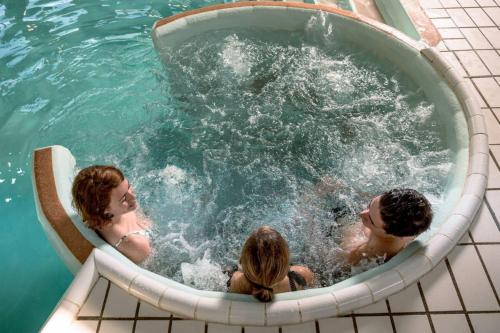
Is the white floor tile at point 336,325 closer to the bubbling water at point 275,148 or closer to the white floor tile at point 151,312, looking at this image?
the bubbling water at point 275,148

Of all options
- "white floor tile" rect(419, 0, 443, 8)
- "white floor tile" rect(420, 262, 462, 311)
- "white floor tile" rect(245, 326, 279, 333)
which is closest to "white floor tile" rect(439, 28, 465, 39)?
"white floor tile" rect(419, 0, 443, 8)

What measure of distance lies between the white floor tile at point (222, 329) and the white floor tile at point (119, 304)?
38cm

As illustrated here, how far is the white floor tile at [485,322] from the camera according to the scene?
192 centimetres

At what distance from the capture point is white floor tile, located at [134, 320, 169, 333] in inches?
73.7

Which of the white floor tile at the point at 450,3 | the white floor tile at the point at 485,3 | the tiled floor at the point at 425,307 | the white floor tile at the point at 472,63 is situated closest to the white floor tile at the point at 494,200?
the tiled floor at the point at 425,307

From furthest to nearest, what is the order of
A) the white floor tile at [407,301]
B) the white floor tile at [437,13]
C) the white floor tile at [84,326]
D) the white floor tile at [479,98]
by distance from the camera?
1. the white floor tile at [437,13]
2. the white floor tile at [479,98]
3. the white floor tile at [407,301]
4. the white floor tile at [84,326]

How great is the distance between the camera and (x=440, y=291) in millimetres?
2029

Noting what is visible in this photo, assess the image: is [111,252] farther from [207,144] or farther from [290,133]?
[290,133]

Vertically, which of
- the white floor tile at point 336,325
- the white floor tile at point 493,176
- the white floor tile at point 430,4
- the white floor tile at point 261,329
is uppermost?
the white floor tile at point 430,4

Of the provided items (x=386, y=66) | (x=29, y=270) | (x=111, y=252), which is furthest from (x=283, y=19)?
(x=29, y=270)

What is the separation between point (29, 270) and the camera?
9.45 feet

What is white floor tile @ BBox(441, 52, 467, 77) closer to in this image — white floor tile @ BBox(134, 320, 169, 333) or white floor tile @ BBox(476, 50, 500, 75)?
white floor tile @ BBox(476, 50, 500, 75)

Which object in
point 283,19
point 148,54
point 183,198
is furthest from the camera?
point 148,54

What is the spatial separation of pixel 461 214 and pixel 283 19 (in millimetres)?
2520
